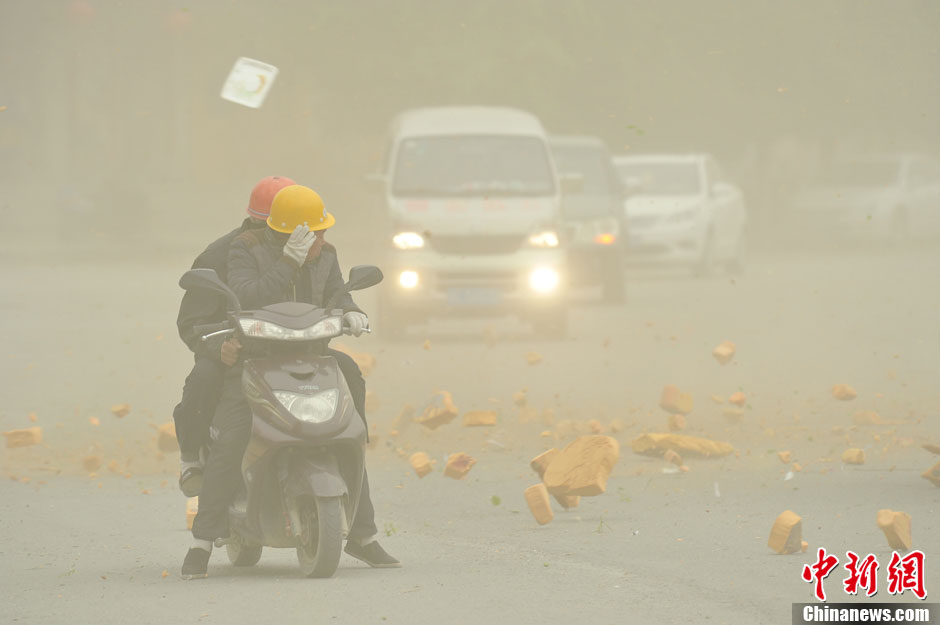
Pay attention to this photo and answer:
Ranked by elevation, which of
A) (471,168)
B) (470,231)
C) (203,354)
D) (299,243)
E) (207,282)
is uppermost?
(471,168)

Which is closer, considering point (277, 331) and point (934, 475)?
point (277, 331)

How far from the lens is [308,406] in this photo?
6.30m

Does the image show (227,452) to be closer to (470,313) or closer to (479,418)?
(479,418)

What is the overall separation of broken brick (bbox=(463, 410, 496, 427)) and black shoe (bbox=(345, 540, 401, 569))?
4.08m

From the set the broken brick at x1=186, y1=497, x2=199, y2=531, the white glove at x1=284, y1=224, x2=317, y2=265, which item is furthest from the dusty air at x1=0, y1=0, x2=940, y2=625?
the broken brick at x1=186, y1=497, x2=199, y2=531

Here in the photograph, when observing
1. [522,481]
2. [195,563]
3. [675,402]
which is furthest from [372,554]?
[675,402]

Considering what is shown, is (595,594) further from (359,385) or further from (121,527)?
(121,527)

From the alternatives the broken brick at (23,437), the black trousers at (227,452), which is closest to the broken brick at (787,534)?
the black trousers at (227,452)

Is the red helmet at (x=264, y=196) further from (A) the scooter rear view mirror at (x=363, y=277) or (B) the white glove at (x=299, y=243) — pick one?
(A) the scooter rear view mirror at (x=363, y=277)

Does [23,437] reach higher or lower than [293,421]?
lower

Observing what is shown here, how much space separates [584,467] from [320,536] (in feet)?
7.13

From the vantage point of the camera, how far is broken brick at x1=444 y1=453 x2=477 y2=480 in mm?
9109

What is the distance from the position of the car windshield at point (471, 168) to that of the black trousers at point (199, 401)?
9.79 m

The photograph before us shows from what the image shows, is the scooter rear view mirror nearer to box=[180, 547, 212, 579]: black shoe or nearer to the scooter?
the scooter
